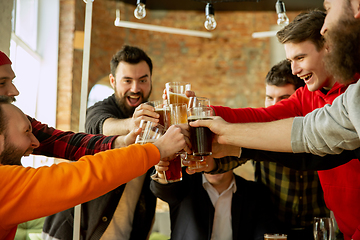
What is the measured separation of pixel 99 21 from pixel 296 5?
140 inches

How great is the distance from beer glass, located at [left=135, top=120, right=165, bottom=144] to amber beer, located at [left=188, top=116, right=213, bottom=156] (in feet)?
0.43

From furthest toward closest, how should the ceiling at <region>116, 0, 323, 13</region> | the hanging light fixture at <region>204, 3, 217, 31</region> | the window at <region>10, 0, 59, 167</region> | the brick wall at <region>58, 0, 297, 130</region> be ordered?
1. the brick wall at <region>58, 0, 297, 130</region>
2. the ceiling at <region>116, 0, 323, 13</region>
3. the window at <region>10, 0, 59, 167</region>
4. the hanging light fixture at <region>204, 3, 217, 31</region>

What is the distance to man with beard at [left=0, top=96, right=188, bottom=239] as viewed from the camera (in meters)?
1.04

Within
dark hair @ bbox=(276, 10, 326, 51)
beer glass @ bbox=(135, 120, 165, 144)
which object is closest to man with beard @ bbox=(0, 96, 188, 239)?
beer glass @ bbox=(135, 120, 165, 144)

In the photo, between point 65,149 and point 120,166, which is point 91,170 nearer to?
point 120,166

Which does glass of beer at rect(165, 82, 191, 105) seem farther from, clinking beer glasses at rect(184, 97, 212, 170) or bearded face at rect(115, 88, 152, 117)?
bearded face at rect(115, 88, 152, 117)

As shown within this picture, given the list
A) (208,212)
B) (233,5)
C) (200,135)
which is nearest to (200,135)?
(200,135)

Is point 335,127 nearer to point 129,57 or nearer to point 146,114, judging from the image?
point 146,114

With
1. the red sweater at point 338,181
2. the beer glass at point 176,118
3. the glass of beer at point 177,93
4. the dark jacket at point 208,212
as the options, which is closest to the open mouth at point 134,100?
the dark jacket at point 208,212

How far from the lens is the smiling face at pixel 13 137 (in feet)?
3.87

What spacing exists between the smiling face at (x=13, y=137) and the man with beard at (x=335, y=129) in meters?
0.63

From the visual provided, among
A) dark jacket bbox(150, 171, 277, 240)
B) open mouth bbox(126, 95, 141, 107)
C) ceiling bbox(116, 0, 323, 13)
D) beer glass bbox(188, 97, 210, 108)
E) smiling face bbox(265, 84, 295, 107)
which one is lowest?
dark jacket bbox(150, 171, 277, 240)

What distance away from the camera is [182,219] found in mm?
2273

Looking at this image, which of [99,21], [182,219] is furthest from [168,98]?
[99,21]
